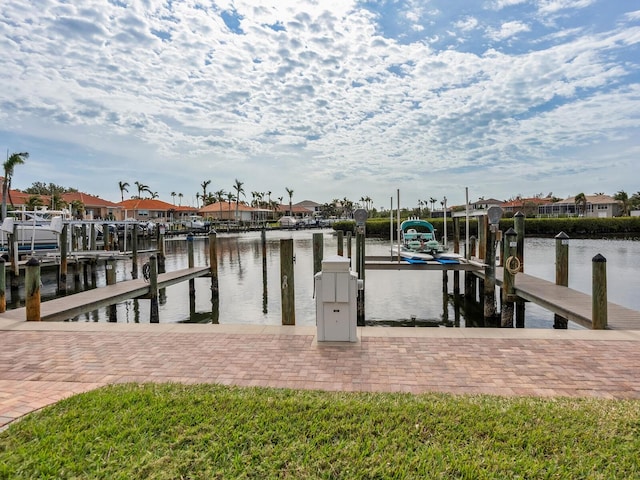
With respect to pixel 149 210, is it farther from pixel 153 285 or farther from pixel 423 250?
pixel 423 250

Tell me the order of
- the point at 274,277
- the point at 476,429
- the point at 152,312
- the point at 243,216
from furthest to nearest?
1. the point at 243,216
2. the point at 274,277
3. the point at 152,312
4. the point at 476,429

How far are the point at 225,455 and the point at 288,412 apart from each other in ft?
2.75

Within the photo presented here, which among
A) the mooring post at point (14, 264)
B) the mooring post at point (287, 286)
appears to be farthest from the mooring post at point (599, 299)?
the mooring post at point (14, 264)

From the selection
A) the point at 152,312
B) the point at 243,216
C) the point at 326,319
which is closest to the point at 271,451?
the point at 326,319

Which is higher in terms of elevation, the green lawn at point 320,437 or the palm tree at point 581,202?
the palm tree at point 581,202

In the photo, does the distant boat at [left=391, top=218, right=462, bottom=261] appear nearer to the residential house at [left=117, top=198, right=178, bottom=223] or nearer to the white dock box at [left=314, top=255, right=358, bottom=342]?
the white dock box at [left=314, top=255, right=358, bottom=342]

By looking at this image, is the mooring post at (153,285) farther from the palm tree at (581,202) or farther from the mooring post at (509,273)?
the palm tree at (581,202)

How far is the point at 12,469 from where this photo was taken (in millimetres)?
3158

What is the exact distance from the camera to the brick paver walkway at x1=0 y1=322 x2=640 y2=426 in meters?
4.95

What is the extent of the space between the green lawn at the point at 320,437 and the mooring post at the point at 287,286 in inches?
143

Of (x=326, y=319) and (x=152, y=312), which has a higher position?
(x=326, y=319)

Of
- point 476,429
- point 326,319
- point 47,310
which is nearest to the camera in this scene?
point 476,429

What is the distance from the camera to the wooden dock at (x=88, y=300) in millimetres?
9211

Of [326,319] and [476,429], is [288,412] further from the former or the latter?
[326,319]
